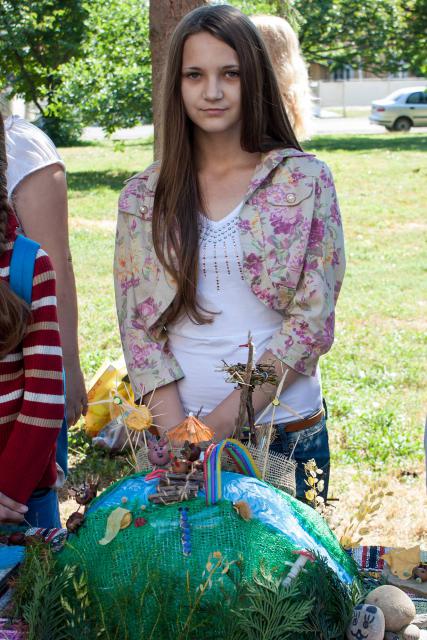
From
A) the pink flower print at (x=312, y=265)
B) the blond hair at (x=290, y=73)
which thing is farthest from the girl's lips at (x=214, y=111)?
the blond hair at (x=290, y=73)

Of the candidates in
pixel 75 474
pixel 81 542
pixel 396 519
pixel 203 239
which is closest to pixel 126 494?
pixel 81 542

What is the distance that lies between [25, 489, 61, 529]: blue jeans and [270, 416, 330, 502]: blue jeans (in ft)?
1.89

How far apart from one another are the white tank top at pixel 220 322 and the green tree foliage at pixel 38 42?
13.6 m

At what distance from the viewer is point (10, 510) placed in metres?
1.94

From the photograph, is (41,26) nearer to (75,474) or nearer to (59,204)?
(75,474)

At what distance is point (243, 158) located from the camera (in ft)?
7.91

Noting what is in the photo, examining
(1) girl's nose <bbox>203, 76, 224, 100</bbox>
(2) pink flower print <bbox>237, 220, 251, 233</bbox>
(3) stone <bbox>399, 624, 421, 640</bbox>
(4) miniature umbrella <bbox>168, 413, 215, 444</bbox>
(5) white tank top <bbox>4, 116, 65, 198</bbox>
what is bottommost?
(3) stone <bbox>399, 624, 421, 640</bbox>

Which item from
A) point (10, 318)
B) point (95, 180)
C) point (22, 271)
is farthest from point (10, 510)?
point (95, 180)

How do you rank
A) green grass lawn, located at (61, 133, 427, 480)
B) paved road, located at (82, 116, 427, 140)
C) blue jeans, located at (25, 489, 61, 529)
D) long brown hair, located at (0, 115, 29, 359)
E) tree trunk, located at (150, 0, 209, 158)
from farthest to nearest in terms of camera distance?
paved road, located at (82, 116, 427, 140) < green grass lawn, located at (61, 133, 427, 480) < tree trunk, located at (150, 0, 209, 158) < blue jeans, located at (25, 489, 61, 529) < long brown hair, located at (0, 115, 29, 359)

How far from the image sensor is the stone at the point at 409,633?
140 cm

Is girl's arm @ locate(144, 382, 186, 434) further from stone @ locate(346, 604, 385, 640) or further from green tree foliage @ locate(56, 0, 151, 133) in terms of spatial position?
green tree foliage @ locate(56, 0, 151, 133)

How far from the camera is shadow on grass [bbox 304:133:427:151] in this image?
20.2 m

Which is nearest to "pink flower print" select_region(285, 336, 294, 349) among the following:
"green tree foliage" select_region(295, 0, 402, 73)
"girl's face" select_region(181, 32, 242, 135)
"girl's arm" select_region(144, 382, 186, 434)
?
"girl's arm" select_region(144, 382, 186, 434)

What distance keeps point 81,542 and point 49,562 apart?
59 millimetres
